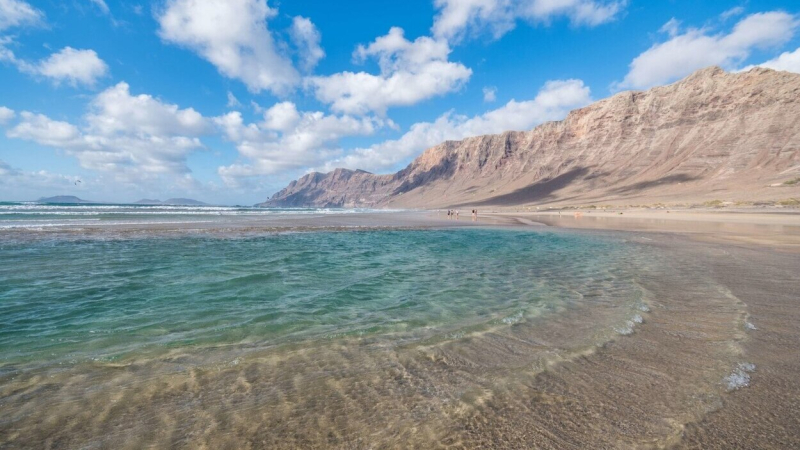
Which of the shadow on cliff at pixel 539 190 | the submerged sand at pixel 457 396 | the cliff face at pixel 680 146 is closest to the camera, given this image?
the submerged sand at pixel 457 396

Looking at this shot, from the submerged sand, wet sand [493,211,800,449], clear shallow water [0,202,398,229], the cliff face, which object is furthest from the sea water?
the cliff face

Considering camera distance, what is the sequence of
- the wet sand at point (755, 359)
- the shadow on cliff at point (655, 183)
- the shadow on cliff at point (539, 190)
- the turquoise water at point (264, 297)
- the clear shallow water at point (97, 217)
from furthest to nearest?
the shadow on cliff at point (539, 190)
the shadow on cliff at point (655, 183)
the clear shallow water at point (97, 217)
the turquoise water at point (264, 297)
the wet sand at point (755, 359)

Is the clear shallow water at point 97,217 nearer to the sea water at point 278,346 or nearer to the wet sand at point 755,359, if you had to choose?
the sea water at point 278,346

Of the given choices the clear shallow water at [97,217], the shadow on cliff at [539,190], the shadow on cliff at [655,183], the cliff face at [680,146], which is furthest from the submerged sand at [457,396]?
the shadow on cliff at [539,190]

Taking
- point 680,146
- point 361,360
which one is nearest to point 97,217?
point 361,360

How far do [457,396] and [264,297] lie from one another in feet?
22.6

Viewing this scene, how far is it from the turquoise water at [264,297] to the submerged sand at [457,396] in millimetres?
924

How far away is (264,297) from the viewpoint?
9.54 meters

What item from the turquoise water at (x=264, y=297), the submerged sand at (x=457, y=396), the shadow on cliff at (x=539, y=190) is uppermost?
the shadow on cliff at (x=539, y=190)

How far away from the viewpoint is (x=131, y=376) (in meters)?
5.01

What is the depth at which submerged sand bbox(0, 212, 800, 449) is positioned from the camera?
353 centimetres

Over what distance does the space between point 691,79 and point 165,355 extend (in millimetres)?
179175

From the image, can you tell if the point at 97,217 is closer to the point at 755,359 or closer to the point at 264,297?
the point at 264,297

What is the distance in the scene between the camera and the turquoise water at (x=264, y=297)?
21.7 feet
